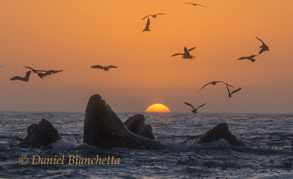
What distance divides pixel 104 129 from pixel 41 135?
2.99 m

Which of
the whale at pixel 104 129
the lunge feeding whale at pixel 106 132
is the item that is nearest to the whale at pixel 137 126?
the lunge feeding whale at pixel 106 132

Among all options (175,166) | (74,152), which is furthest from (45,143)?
(175,166)

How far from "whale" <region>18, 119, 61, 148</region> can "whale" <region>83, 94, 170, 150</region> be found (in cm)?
183

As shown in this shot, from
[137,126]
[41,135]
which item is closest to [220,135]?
[137,126]

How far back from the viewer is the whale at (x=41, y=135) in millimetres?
17734

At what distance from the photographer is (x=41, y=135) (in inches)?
708

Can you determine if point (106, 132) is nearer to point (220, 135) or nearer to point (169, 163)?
point (169, 163)

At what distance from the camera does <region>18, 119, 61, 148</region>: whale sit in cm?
1773

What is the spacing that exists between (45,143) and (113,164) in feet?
14.1

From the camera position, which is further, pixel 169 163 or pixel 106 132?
pixel 106 132

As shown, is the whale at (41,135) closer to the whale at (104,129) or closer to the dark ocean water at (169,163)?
the dark ocean water at (169,163)

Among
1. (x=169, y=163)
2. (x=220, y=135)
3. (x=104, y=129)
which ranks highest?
(x=104, y=129)

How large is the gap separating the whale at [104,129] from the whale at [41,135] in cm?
183

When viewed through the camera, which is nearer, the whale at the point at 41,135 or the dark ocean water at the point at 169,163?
the dark ocean water at the point at 169,163
